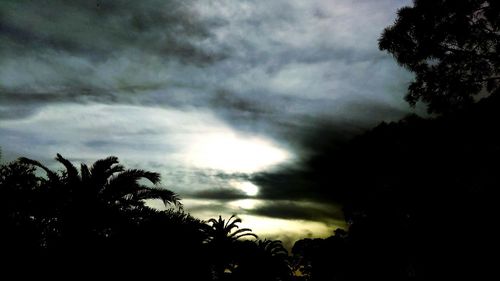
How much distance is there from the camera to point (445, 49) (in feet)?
50.7

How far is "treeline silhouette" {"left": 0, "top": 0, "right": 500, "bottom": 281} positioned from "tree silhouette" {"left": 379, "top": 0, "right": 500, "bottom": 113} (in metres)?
0.04

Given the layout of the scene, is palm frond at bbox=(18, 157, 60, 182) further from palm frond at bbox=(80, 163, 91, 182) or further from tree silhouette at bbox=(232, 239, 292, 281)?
tree silhouette at bbox=(232, 239, 292, 281)

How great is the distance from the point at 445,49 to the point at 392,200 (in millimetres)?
9067

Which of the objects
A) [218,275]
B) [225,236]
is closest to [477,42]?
[218,275]

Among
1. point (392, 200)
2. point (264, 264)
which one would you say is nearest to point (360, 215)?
point (392, 200)

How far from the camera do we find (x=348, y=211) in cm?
2691

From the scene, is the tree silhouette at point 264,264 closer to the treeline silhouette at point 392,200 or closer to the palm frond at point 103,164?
the treeline silhouette at point 392,200

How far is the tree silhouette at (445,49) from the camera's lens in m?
14.6

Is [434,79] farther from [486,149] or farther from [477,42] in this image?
[486,149]

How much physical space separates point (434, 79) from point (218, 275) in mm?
17497

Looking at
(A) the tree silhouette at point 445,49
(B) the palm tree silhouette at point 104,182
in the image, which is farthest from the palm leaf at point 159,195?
(A) the tree silhouette at point 445,49

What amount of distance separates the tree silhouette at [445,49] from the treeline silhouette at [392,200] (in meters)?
0.04

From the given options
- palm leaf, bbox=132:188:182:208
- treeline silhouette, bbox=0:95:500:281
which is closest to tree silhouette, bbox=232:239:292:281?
treeline silhouette, bbox=0:95:500:281

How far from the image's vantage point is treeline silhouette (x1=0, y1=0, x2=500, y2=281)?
1073cm
